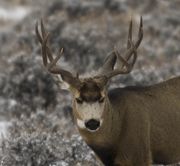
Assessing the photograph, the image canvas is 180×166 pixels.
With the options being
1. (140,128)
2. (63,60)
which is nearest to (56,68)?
(140,128)

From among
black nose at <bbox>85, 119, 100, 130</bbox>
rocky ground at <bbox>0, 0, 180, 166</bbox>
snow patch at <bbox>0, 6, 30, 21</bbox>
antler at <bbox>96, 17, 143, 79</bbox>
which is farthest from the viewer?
snow patch at <bbox>0, 6, 30, 21</bbox>

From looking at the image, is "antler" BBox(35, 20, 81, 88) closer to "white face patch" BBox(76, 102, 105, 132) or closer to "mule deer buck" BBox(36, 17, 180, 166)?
"mule deer buck" BBox(36, 17, 180, 166)

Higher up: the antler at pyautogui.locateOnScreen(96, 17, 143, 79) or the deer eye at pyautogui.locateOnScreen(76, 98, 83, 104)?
the deer eye at pyautogui.locateOnScreen(76, 98, 83, 104)

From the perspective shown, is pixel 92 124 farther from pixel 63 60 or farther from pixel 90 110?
pixel 63 60

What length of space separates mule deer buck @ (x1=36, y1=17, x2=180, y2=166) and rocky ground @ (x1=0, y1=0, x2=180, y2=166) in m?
1.20

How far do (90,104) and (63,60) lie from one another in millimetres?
8095

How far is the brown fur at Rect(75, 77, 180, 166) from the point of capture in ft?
28.3

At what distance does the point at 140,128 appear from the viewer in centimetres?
877

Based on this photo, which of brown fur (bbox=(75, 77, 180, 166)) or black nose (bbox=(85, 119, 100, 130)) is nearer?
black nose (bbox=(85, 119, 100, 130))

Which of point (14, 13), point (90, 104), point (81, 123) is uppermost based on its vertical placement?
point (90, 104)

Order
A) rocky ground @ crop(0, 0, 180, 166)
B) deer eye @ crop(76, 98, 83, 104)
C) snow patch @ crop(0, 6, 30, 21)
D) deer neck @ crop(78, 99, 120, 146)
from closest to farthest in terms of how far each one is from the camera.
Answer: deer eye @ crop(76, 98, 83, 104)
deer neck @ crop(78, 99, 120, 146)
rocky ground @ crop(0, 0, 180, 166)
snow patch @ crop(0, 6, 30, 21)

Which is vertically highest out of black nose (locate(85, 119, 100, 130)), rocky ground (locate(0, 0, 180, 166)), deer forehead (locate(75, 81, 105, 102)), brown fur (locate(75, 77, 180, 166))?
deer forehead (locate(75, 81, 105, 102))

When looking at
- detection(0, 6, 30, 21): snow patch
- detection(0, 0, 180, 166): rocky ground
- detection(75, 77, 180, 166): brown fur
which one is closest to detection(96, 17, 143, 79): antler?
detection(75, 77, 180, 166): brown fur

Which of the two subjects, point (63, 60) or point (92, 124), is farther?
point (63, 60)
